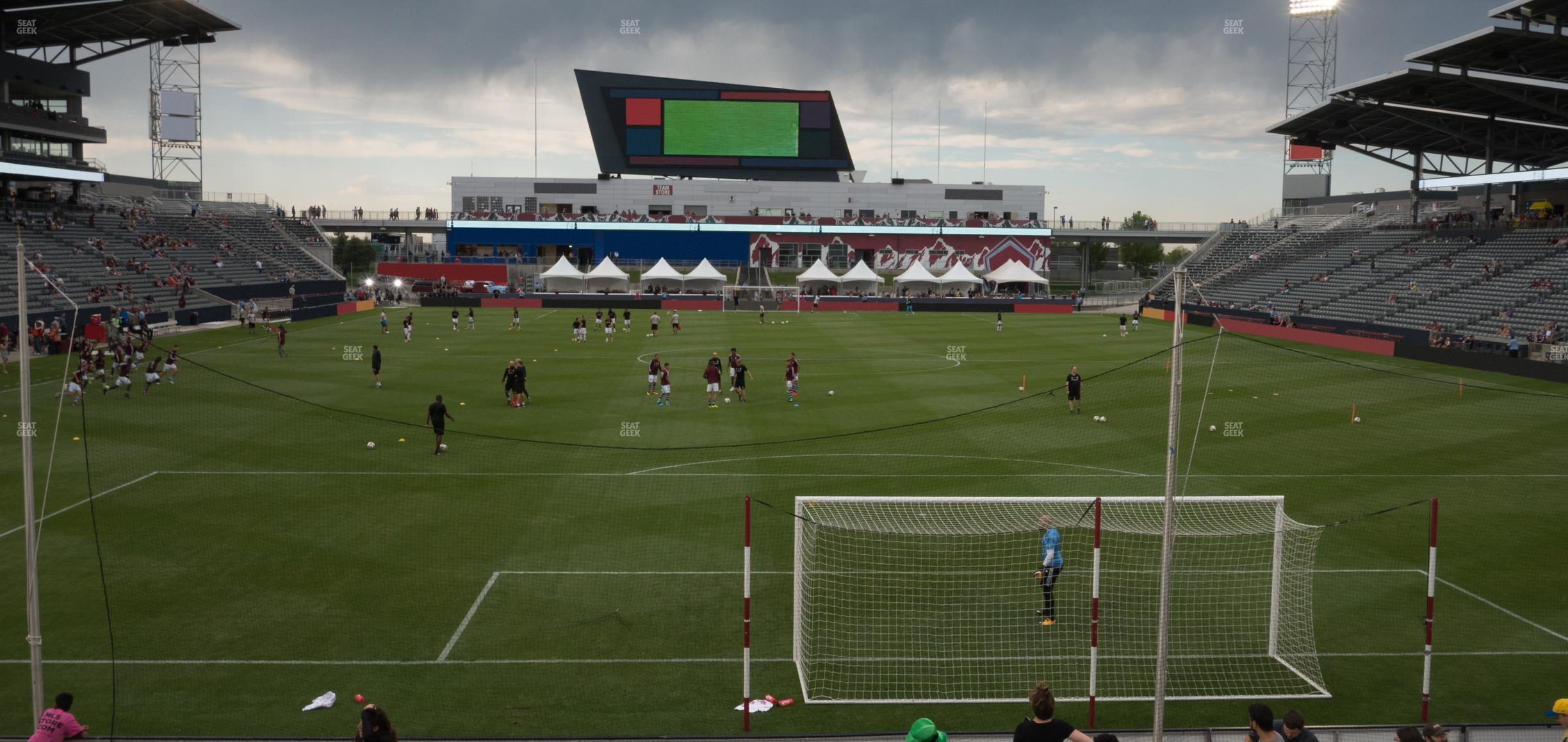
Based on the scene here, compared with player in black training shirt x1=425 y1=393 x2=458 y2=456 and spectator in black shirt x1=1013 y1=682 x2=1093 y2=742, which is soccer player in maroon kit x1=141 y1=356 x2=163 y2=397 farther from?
spectator in black shirt x1=1013 y1=682 x2=1093 y2=742

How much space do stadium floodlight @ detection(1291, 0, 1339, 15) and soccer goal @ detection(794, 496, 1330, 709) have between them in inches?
2795

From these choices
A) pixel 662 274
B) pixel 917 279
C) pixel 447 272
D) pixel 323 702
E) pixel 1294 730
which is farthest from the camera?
pixel 447 272

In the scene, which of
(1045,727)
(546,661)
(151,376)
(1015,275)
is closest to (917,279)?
(1015,275)

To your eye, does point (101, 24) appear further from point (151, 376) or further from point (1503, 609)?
point (1503, 609)

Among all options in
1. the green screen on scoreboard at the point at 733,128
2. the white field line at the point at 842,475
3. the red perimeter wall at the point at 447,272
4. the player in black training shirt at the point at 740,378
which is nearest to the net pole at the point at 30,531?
the white field line at the point at 842,475

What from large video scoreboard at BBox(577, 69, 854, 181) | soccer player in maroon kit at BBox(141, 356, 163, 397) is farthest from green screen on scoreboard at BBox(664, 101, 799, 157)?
soccer player in maroon kit at BBox(141, 356, 163, 397)

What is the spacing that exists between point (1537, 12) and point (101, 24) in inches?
2844

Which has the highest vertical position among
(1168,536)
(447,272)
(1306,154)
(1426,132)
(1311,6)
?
(1311,6)

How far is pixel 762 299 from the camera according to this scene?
8594cm

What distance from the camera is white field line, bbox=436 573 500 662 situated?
1290 centimetres

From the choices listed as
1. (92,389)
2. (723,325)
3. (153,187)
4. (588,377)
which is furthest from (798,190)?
(92,389)

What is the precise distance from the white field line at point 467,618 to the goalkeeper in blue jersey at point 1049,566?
7.55 m

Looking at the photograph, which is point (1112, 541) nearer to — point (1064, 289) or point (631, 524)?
point (631, 524)

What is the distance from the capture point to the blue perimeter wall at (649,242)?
340ft
